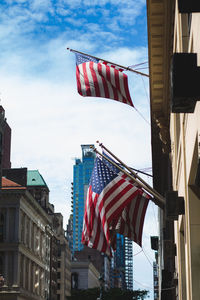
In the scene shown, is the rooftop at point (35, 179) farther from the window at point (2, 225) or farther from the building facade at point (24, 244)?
the window at point (2, 225)

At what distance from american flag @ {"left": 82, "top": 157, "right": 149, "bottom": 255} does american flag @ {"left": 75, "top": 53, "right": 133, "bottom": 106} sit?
2137 millimetres

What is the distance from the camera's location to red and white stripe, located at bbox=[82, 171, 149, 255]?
1770cm

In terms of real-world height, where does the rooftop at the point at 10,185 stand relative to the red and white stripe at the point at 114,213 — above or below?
above

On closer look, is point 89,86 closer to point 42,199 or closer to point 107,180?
point 107,180

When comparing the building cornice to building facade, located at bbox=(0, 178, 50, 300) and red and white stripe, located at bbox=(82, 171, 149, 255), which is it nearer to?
red and white stripe, located at bbox=(82, 171, 149, 255)

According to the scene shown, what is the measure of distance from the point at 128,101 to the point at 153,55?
1.96m

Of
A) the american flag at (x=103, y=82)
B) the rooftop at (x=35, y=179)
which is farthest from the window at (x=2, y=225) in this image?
the american flag at (x=103, y=82)

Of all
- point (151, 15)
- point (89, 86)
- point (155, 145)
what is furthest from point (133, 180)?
point (155, 145)

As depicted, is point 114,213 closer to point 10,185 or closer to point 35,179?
point 10,185

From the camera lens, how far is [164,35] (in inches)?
751

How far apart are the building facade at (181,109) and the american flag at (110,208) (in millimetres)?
1339

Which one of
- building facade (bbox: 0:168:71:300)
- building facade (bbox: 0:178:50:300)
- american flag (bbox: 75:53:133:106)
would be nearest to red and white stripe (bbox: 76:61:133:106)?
american flag (bbox: 75:53:133:106)

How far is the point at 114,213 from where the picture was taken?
696 inches

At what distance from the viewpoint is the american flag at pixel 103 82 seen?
1953cm
